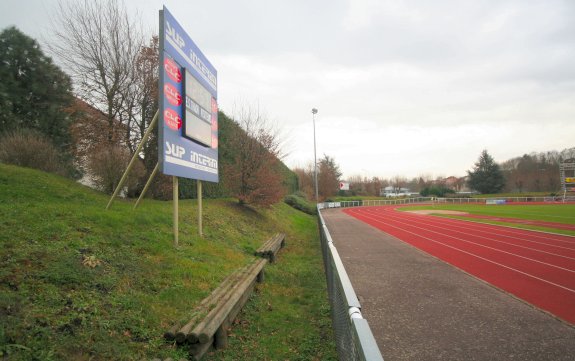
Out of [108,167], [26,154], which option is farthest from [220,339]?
[26,154]

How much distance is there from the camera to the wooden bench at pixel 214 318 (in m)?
3.82

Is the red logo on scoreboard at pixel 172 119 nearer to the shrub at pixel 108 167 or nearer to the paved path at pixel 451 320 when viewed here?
the shrub at pixel 108 167

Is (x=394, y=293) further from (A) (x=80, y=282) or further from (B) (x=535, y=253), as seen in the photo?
(B) (x=535, y=253)

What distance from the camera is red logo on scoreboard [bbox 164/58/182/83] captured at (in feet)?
23.3

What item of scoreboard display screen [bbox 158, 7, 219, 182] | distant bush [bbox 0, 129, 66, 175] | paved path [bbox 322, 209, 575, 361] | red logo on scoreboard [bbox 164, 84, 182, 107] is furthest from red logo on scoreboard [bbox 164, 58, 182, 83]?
paved path [bbox 322, 209, 575, 361]

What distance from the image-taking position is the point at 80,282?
4184 millimetres

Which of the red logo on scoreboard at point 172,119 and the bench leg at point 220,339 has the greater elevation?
the red logo on scoreboard at point 172,119

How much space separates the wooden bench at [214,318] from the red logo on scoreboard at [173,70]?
14.2 feet

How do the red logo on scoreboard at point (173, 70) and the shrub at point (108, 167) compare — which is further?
the shrub at point (108, 167)

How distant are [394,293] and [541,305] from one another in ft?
8.01

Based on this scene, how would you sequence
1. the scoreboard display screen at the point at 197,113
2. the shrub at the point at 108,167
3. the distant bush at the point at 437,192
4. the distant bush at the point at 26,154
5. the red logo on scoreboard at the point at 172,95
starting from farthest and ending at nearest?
the distant bush at the point at 437,192 → the shrub at the point at 108,167 → the distant bush at the point at 26,154 → the scoreboard display screen at the point at 197,113 → the red logo on scoreboard at the point at 172,95

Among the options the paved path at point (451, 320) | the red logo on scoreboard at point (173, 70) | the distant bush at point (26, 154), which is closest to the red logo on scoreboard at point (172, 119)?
the red logo on scoreboard at point (173, 70)

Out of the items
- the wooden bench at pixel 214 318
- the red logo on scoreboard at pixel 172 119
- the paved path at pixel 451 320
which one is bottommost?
the paved path at pixel 451 320

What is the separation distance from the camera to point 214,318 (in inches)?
166
